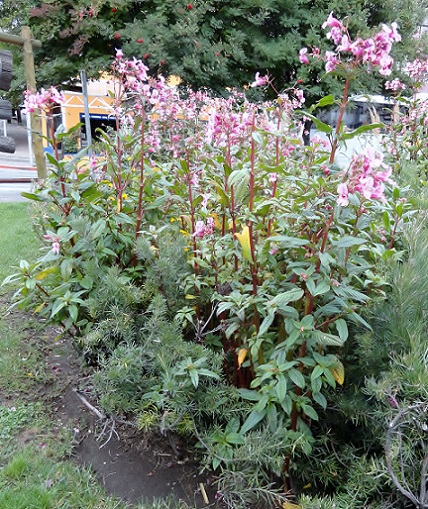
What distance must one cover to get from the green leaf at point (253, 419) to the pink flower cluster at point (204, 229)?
0.80 m

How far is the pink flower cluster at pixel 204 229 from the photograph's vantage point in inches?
82.1

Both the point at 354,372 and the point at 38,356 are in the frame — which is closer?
the point at 354,372

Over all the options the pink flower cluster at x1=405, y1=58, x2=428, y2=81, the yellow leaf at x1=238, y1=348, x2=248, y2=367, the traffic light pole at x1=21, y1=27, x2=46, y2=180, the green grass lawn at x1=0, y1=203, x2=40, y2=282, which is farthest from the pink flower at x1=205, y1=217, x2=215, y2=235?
the pink flower cluster at x1=405, y1=58, x2=428, y2=81

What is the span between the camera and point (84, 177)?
2.59 metres

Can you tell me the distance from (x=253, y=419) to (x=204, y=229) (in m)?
0.83

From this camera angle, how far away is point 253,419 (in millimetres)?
1795

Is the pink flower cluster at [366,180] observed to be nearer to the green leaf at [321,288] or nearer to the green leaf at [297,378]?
the green leaf at [321,288]

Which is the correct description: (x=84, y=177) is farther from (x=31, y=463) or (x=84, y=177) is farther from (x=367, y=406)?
(x=367, y=406)

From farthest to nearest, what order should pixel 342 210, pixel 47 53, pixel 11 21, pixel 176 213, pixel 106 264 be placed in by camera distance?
1. pixel 11 21
2. pixel 47 53
3. pixel 176 213
4. pixel 106 264
5. pixel 342 210

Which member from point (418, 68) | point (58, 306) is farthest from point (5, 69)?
point (418, 68)

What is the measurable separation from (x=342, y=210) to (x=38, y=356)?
6.93 feet

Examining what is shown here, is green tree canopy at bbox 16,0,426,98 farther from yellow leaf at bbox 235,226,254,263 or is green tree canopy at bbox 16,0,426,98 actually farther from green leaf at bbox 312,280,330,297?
green leaf at bbox 312,280,330,297

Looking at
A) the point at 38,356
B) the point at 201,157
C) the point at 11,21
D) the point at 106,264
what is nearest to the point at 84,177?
the point at 106,264

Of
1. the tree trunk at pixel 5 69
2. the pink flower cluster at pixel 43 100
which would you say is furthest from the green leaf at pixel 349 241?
the tree trunk at pixel 5 69
